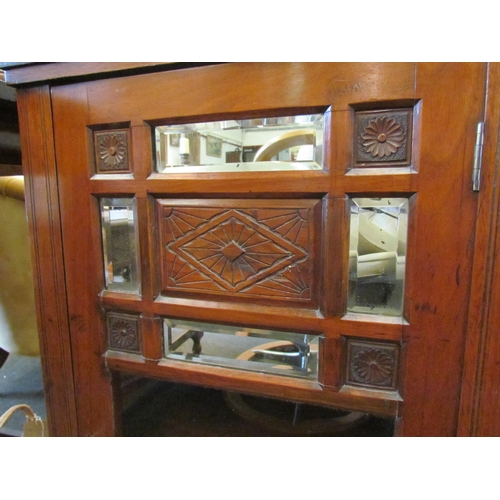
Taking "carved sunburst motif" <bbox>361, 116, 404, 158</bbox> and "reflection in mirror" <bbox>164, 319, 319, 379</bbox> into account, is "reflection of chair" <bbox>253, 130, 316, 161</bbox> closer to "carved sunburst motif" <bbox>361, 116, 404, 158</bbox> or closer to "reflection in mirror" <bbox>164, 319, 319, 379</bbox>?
"carved sunburst motif" <bbox>361, 116, 404, 158</bbox>

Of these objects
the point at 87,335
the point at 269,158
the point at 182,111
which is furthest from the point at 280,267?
the point at 87,335

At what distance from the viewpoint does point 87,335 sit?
2.19ft

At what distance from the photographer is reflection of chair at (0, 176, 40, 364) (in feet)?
3.32

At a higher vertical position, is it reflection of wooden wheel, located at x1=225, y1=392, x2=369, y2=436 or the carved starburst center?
the carved starburst center

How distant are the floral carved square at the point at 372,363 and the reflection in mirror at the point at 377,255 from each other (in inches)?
2.3

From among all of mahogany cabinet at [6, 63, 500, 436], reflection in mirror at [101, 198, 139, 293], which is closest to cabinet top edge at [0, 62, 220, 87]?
mahogany cabinet at [6, 63, 500, 436]

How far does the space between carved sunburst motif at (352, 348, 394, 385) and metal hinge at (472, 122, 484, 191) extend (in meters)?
0.30

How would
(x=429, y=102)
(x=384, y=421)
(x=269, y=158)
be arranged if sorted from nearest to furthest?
(x=429, y=102)
(x=269, y=158)
(x=384, y=421)

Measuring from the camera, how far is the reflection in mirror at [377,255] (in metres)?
0.50

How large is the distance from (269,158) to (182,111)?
18 cm

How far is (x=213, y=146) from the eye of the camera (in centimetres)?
57

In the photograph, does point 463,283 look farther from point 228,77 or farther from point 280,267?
point 228,77

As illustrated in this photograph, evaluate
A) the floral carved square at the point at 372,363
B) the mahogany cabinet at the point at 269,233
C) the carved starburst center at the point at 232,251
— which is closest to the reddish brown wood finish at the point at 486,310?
the mahogany cabinet at the point at 269,233

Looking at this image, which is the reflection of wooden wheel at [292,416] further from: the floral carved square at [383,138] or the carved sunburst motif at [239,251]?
the floral carved square at [383,138]
